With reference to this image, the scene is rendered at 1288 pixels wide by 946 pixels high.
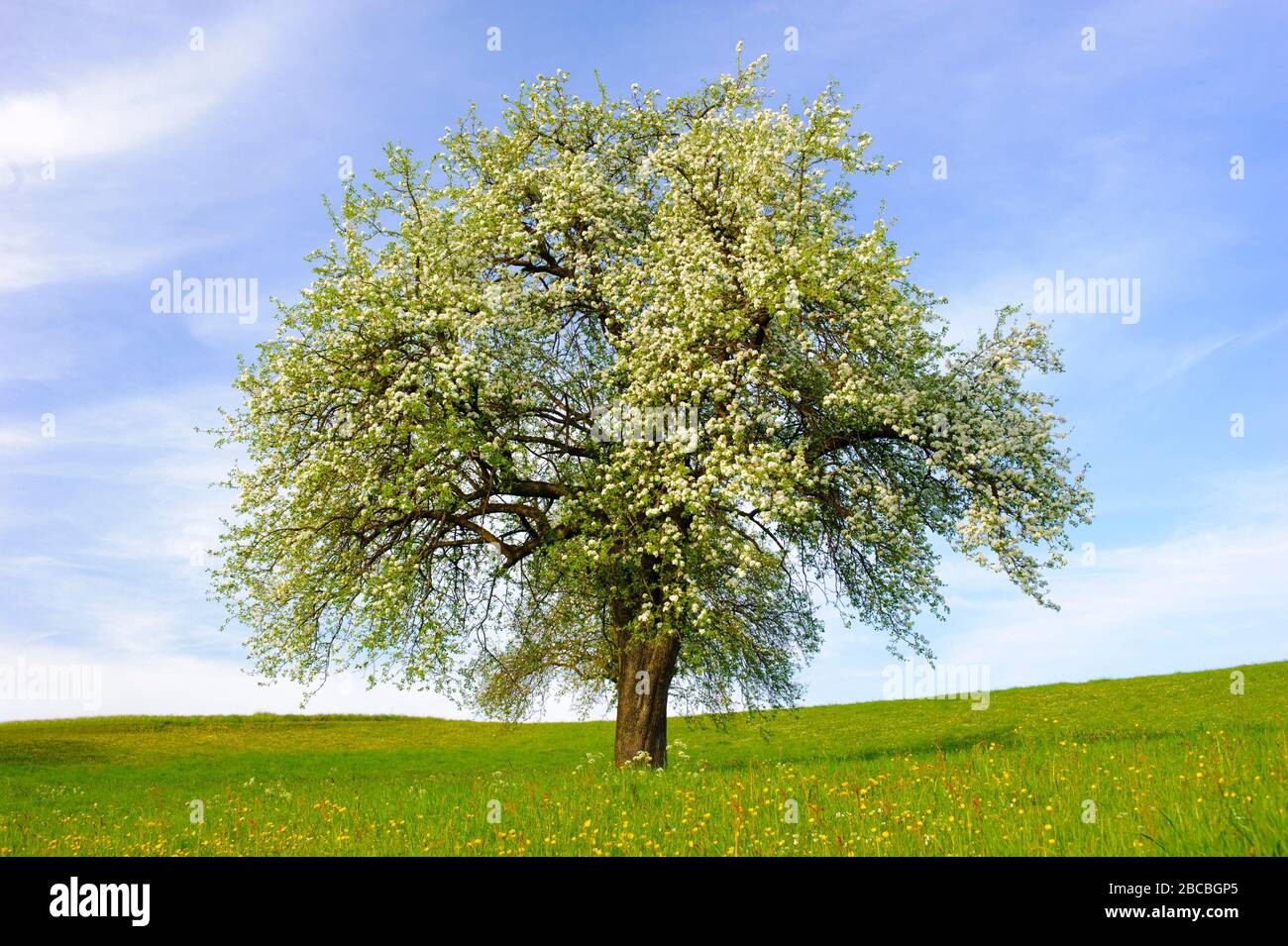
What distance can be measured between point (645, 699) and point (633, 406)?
22.2ft

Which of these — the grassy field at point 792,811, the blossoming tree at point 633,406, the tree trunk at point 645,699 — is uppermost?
the blossoming tree at point 633,406

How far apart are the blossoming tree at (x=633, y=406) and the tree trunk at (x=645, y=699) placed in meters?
0.07

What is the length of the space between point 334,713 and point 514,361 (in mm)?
44564

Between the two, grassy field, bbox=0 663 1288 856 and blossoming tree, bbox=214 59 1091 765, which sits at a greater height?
blossoming tree, bbox=214 59 1091 765

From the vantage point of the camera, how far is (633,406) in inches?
757

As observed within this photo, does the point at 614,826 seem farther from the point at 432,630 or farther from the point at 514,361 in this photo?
the point at 514,361

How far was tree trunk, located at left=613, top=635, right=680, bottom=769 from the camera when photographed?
21.0 m

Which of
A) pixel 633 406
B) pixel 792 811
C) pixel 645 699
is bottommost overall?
pixel 792 811

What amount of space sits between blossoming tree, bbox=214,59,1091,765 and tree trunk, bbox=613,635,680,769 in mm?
73

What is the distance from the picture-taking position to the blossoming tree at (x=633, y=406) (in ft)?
60.1

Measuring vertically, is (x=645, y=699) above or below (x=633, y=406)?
below

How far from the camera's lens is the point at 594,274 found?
2162 cm
